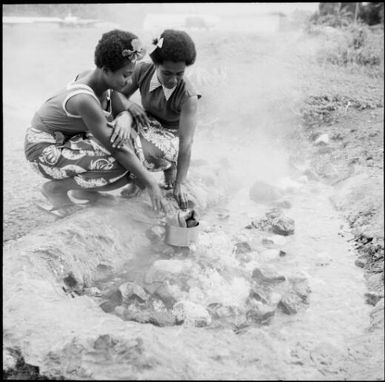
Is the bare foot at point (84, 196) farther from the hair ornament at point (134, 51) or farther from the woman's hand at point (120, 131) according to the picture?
the hair ornament at point (134, 51)

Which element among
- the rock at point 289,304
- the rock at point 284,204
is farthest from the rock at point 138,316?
the rock at point 284,204

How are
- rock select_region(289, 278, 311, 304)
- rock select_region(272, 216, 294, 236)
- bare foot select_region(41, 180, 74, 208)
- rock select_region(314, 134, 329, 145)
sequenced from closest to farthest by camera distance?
rock select_region(289, 278, 311, 304) → bare foot select_region(41, 180, 74, 208) → rock select_region(272, 216, 294, 236) → rock select_region(314, 134, 329, 145)

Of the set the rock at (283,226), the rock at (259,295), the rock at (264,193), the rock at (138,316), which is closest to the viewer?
the rock at (138,316)

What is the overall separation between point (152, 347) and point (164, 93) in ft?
5.74

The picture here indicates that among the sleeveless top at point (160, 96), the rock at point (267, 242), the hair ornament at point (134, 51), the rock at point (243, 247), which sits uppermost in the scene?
the hair ornament at point (134, 51)

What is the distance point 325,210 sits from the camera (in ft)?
12.7

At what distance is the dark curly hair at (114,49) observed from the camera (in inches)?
108

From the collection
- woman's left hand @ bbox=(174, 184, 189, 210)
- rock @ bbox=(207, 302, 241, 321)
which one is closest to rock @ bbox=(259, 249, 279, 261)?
woman's left hand @ bbox=(174, 184, 189, 210)

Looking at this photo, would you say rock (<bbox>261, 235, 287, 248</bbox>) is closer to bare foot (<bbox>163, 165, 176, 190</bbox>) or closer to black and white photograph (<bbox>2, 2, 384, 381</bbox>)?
black and white photograph (<bbox>2, 2, 384, 381</bbox>)

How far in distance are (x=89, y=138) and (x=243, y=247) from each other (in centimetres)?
125

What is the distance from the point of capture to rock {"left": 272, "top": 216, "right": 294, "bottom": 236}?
3.47 meters

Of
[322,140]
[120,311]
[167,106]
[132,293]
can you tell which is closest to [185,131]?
[167,106]

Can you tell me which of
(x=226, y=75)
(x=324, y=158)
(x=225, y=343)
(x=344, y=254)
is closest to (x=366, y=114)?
(x=324, y=158)

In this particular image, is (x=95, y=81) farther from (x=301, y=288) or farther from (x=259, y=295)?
(x=301, y=288)
